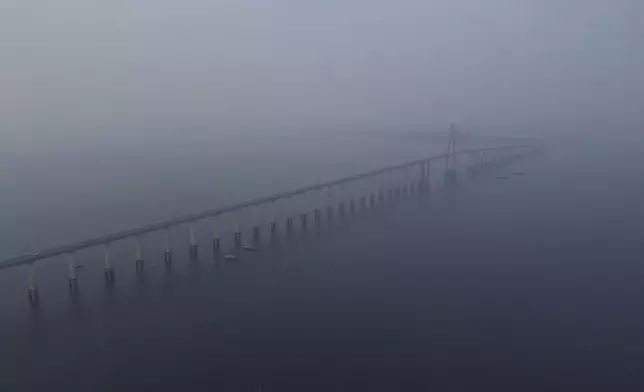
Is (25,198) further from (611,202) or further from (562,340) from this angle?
(611,202)

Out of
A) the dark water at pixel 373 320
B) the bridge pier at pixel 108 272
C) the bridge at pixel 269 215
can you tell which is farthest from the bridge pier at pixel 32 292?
the bridge pier at pixel 108 272

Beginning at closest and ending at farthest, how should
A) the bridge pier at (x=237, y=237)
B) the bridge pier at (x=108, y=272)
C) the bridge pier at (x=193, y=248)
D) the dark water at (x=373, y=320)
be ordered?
the dark water at (x=373, y=320)
the bridge pier at (x=108, y=272)
the bridge pier at (x=193, y=248)
the bridge pier at (x=237, y=237)

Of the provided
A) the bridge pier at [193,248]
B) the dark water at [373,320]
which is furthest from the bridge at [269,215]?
the dark water at [373,320]

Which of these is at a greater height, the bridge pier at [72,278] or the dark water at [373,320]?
the bridge pier at [72,278]

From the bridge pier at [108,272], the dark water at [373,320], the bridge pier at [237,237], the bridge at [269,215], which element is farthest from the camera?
the bridge pier at [237,237]

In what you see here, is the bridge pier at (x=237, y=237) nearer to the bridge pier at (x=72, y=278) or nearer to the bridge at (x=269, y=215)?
the bridge at (x=269, y=215)

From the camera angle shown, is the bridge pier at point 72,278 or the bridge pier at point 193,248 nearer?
the bridge pier at point 72,278
